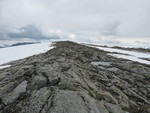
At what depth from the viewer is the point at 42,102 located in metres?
9.13

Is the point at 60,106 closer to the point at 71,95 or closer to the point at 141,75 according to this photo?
the point at 71,95

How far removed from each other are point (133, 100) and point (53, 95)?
918 cm

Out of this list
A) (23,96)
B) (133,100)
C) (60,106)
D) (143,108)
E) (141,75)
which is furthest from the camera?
(141,75)

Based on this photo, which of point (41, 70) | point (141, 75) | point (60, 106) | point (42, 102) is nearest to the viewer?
point (60, 106)

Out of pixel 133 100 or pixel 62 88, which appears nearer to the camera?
pixel 62 88

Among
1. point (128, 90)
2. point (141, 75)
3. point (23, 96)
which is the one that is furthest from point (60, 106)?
point (141, 75)

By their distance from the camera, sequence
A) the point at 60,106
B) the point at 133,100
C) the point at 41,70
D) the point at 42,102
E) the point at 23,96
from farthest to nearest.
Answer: the point at 41,70
the point at 133,100
the point at 23,96
the point at 42,102
the point at 60,106

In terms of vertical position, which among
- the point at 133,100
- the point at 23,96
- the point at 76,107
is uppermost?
the point at 76,107

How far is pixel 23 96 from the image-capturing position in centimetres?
1053

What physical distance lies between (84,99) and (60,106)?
2.10 meters

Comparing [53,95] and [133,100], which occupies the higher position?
[53,95]

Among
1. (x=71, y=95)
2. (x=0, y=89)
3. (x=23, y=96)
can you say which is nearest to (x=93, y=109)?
(x=71, y=95)

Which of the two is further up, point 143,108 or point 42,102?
point 42,102

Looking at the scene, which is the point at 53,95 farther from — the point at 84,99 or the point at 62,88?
the point at 84,99
